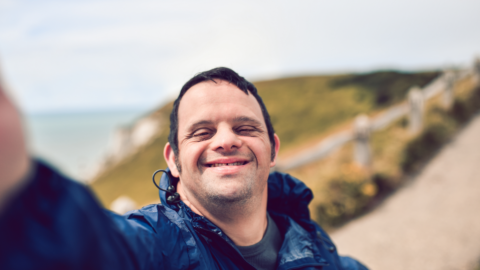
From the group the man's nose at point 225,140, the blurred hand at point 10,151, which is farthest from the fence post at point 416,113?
the blurred hand at point 10,151

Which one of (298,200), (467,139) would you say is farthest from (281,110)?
(298,200)

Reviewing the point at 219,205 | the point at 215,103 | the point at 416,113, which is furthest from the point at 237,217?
the point at 416,113

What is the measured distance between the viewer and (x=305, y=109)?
82.4 ft

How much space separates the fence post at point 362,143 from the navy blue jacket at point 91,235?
6.75m

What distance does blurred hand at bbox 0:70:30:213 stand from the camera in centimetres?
52

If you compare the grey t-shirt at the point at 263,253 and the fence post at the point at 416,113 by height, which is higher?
the grey t-shirt at the point at 263,253

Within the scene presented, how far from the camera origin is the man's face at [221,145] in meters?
1.68

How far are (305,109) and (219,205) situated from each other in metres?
24.2

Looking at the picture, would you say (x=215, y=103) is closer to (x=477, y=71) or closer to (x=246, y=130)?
(x=246, y=130)

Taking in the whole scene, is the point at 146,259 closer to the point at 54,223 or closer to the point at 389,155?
the point at 54,223

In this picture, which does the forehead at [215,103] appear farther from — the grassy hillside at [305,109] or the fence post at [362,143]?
the grassy hillside at [305,109]

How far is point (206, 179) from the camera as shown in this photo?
5.55 feet

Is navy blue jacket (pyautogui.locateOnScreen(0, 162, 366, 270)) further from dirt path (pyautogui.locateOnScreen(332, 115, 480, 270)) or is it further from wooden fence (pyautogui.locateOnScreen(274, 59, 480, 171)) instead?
wooden fence (pyautogui.locateOnScreen(274, 59, 480, 171))

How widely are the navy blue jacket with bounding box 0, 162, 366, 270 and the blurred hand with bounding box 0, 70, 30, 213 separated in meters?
0.02
